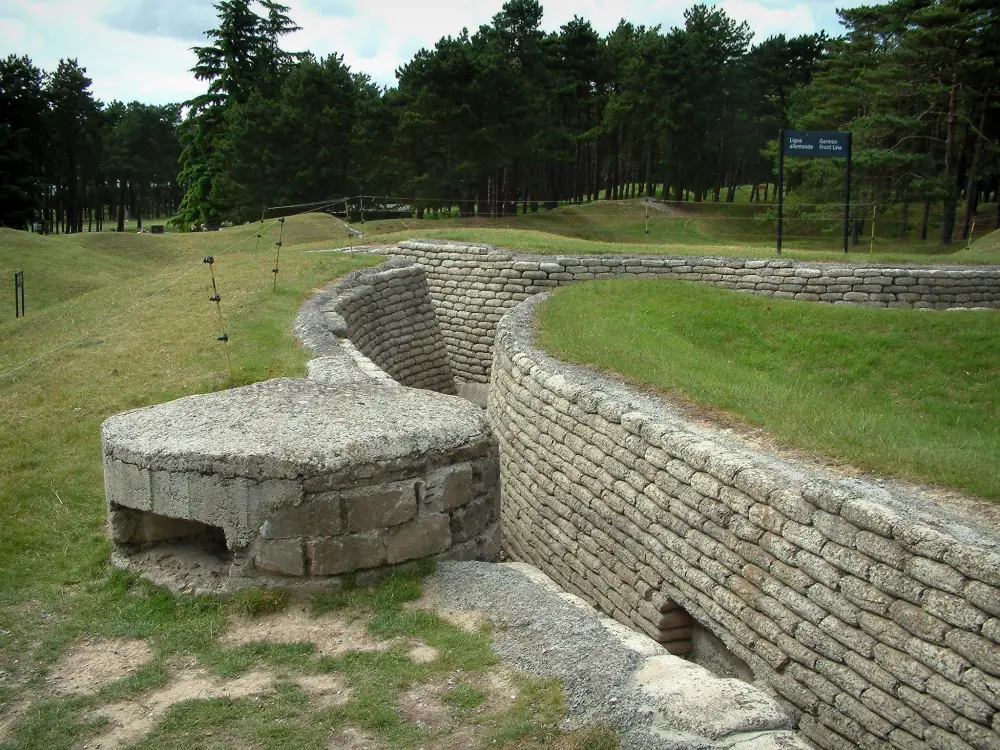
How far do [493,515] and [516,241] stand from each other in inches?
527

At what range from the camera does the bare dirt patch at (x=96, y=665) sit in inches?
176

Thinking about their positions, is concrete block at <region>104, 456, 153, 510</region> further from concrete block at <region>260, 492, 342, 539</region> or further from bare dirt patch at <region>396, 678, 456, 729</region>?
bare dirt patch at <region>396, 678, 456, 729</region>

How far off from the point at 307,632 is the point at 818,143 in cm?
1718

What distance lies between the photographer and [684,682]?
423cm

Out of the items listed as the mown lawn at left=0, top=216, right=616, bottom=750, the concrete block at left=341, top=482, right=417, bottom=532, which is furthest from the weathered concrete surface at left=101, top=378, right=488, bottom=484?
the mown lawn at left=0, top=216, right=616, bottom=750

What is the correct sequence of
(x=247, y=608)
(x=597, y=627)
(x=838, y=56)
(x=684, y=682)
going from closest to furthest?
(x=684, y=682) < (x=597, y=627) < (x=247, y=608) < (x=838, y=56)

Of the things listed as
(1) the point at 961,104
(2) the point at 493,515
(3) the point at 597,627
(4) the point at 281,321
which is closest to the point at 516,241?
(4) the point at 281,321

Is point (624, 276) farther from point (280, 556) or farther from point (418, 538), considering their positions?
point (280, 556)

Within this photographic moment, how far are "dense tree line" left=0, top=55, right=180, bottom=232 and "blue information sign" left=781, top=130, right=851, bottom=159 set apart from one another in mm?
29507

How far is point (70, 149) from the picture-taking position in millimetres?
48688

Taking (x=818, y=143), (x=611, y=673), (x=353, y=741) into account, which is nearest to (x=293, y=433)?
(x=353, y=741)

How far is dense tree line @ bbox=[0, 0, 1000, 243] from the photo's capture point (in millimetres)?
29844

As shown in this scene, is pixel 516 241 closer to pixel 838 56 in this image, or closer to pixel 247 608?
pixel 247 608

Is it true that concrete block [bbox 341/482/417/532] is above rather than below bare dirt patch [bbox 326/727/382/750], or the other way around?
above
